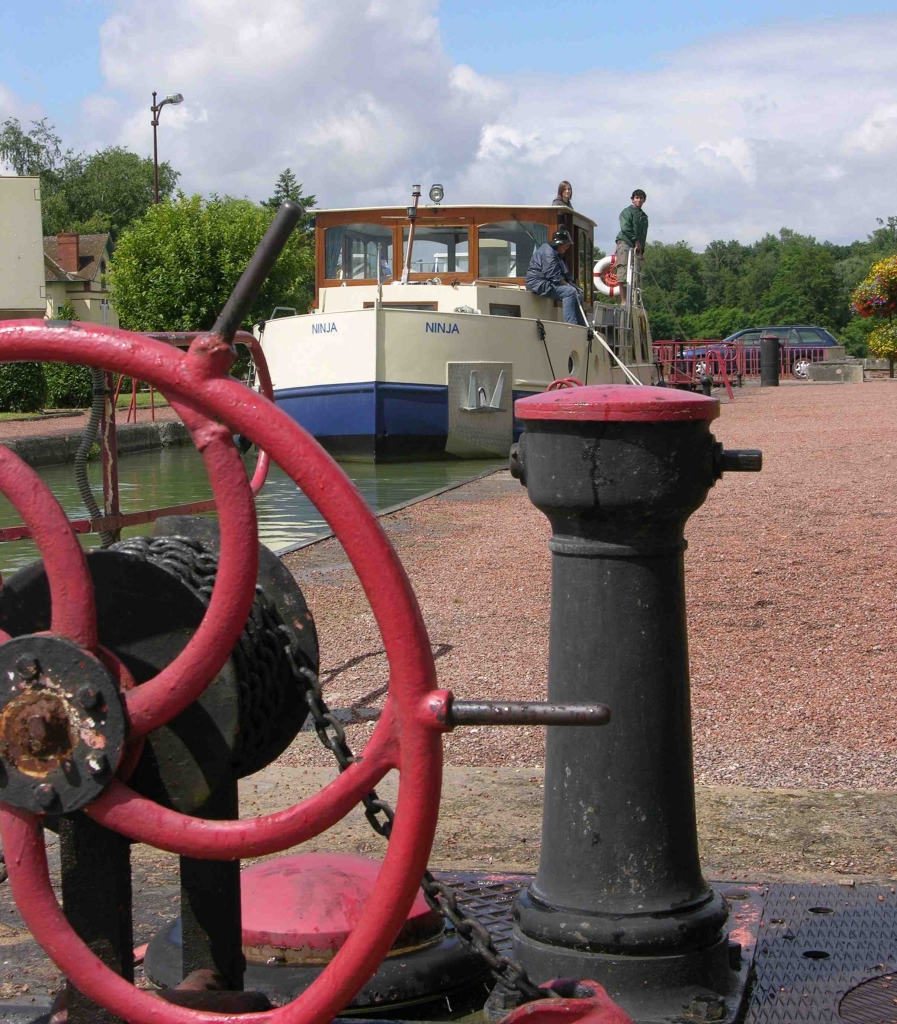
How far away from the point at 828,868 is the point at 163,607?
1.89 meters

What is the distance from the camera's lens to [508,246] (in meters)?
19.2

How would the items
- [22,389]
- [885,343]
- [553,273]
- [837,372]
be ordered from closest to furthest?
[553,273]
[22,389]
[885,343]
[837,372]

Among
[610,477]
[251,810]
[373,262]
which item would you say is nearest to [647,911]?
[610,477]

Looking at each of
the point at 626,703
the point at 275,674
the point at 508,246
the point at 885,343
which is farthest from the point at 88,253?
the point at 275,674

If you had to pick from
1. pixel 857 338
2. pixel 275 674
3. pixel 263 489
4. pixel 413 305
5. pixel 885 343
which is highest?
pixel 857 338

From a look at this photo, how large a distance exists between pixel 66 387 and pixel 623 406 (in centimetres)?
2598

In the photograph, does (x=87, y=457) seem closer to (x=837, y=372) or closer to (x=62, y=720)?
(x=62, y=720)

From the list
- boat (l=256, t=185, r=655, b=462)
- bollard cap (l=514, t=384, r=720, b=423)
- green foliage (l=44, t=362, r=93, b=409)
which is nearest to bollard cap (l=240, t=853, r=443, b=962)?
bollard cap (l=514, t=384, r=720, b=423)

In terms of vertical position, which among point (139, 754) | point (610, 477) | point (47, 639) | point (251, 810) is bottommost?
point (251, 810)

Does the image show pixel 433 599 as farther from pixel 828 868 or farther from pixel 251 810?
pixel 828 868

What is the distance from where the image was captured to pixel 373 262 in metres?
19.3

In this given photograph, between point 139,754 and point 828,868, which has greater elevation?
point 139,754

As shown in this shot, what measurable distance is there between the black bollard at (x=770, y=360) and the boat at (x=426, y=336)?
50.5 ft

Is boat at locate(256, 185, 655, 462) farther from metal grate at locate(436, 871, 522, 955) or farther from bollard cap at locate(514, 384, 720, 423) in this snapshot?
bollard cap at locate(514, 384, 720, 423)
